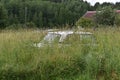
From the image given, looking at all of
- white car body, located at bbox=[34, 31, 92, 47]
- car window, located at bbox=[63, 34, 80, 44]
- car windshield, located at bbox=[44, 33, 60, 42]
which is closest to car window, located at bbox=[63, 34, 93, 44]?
car window, located at bbox=[63, 34, 80, 44]

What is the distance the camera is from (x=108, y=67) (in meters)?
5.94

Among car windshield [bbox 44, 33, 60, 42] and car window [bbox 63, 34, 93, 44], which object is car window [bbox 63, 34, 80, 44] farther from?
car windshield [bbox 44, 33, 60, 42]

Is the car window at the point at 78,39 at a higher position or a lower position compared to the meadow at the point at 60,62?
higher

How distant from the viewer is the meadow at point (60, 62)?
19.1ft

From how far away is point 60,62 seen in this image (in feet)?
19.9

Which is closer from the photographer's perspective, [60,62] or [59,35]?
[60,62]

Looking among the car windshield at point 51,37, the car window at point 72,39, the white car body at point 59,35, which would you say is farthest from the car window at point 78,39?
the car windshield at point 51,37

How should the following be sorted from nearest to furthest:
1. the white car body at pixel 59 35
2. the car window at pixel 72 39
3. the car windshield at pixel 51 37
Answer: the white car body at pixel 59 35 → the car window at pixel 72 39 → the car windshield at pixel 51 37

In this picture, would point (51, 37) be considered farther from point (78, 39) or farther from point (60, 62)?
point (60, 62)

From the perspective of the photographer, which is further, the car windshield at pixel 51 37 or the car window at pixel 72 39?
the car windshield at pixel 51 37

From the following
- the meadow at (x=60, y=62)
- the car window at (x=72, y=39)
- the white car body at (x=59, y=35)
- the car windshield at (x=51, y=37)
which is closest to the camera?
the meadow at (x=60, y=62)

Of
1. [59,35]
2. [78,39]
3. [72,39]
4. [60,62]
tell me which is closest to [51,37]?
[59,35]

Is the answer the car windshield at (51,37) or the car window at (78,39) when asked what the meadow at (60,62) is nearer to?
the car window at (78,39)

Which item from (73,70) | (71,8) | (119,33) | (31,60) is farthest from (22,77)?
(71,8)
